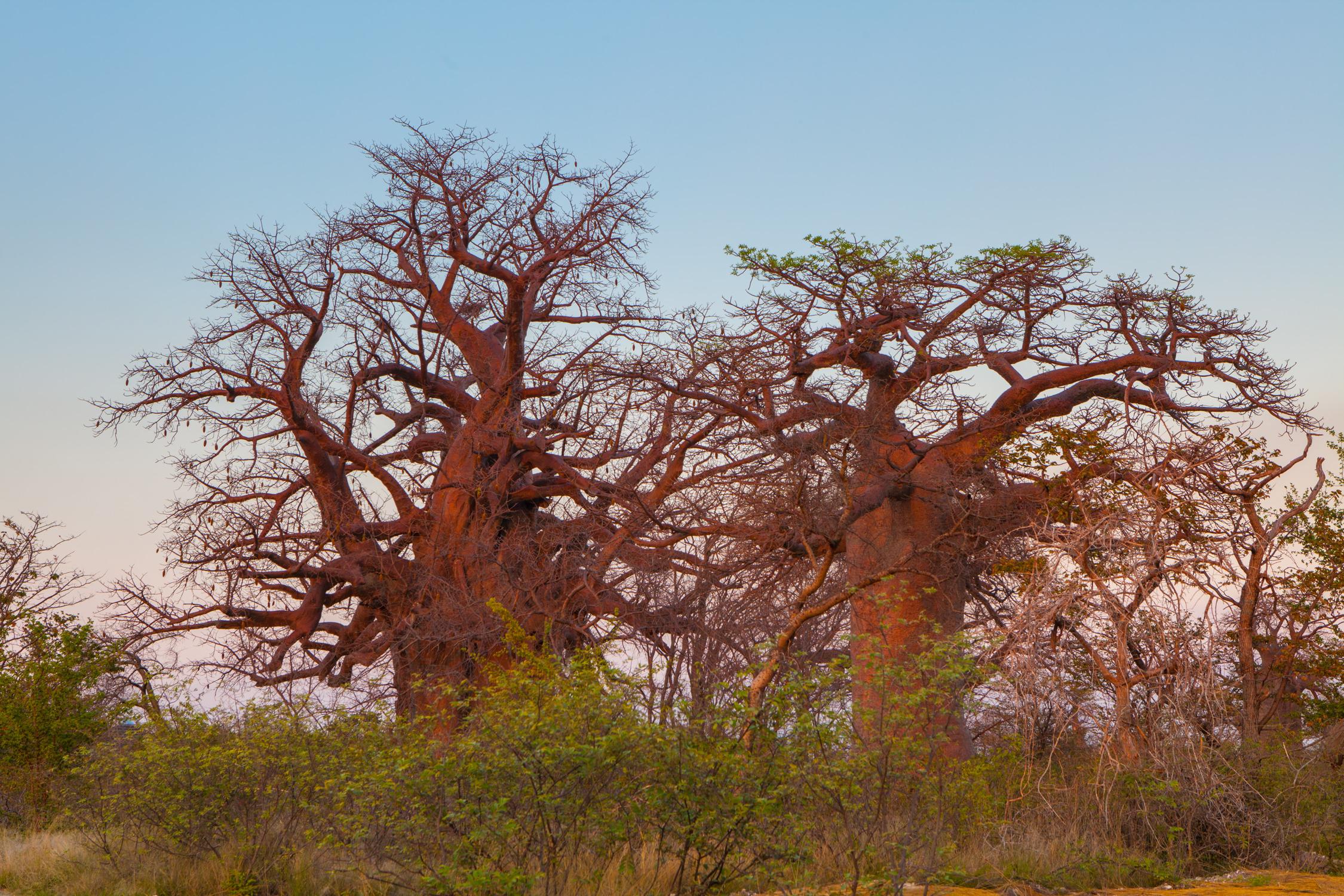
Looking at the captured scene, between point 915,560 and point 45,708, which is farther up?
point 915,560

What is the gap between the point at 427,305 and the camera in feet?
53.8

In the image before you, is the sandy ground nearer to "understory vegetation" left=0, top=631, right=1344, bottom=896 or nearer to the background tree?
"understory vegetation" left=0, top=631, right=1344, bottom=896

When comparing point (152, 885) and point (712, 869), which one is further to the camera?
point (152, 885)

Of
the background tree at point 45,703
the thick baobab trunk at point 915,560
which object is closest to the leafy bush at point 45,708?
the background tree at point 45,703

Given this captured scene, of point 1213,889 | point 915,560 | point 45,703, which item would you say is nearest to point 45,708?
point 45,703

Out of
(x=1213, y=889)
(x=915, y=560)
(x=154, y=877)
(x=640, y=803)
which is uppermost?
(x=915, y=560)

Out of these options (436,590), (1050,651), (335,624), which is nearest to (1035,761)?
(1050,651)

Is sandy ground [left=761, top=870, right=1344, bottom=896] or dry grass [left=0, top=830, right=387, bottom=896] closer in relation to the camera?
sandy ground [left=761, top=870, right=1344, bottom=896]

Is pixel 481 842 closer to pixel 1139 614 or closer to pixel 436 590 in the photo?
pixel 1139 614

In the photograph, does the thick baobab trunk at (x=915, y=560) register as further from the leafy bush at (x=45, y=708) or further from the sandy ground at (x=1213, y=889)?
the leafy bush at (x=45, y=708)

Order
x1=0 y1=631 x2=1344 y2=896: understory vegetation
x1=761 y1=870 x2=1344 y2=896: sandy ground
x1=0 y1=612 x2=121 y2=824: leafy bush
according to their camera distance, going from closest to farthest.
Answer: x1=0 y1=631 x2=1344 y2=896: understory vegetation < x1=761 y1=870 x2=1344 y2=896: sandy ground < x1=0 y1=612 x2=121 y2=824: leafy bush

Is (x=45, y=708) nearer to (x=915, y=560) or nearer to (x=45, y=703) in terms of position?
(x=45, y=703)

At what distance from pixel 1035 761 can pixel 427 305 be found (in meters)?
10.1

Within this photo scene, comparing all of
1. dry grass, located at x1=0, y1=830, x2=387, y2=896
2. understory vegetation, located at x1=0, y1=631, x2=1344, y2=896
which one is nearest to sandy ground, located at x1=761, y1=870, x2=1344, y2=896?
understory vegetation, located at x1=0, y1=631, x2=1344, y2=896
